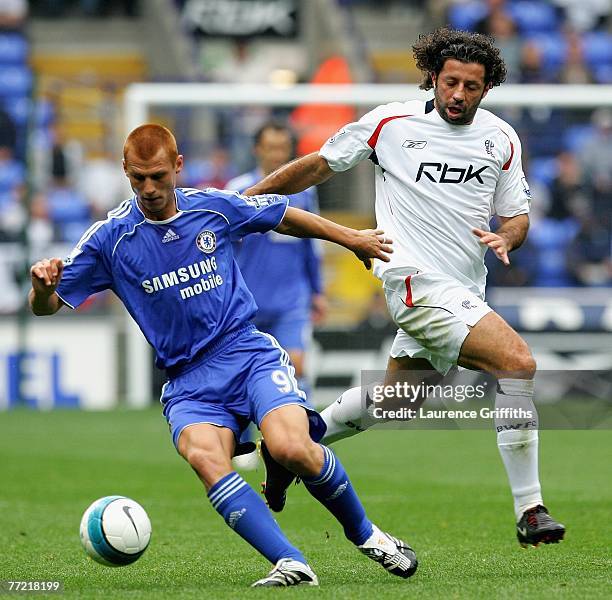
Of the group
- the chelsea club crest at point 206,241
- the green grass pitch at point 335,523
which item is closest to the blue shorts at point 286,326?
the green grass pitch at point 335,523

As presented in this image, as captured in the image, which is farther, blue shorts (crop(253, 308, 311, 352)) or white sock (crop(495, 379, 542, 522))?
blue shorts (crop(253, 308, 311, 352))

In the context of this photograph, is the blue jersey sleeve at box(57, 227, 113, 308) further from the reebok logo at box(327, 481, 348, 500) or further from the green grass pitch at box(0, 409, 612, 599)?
the reebok logo at box(327, 481, 348, 500)

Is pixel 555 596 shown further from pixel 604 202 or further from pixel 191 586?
pixel 604 202

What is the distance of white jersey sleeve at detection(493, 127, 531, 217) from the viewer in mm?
6953

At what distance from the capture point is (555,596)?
5.41 m

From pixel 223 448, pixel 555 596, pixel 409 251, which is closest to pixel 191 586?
pixel 223 448

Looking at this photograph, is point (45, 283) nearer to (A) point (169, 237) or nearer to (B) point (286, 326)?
(A) point (169, 237)

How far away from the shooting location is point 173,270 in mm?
6188

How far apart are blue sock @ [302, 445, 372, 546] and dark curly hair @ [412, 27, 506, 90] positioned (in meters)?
2.08

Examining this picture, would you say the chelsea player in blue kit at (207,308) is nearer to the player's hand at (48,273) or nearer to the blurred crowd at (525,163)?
the player's hand at (48,273)

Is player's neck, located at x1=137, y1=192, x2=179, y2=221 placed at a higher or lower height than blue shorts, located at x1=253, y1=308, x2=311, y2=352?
higher

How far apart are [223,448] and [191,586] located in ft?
1.94

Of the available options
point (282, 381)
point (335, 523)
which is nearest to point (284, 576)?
point (282, 381)

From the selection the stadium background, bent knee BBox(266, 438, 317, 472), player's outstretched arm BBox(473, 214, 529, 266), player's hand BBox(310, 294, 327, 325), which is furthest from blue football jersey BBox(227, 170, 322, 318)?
bent knee BBox(266, 438, 317, 472)
